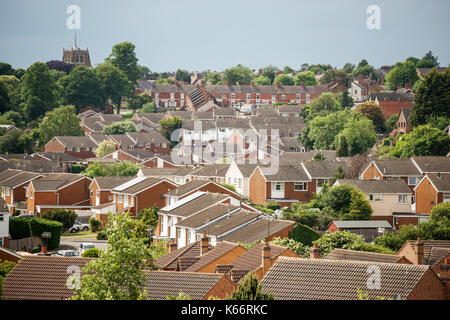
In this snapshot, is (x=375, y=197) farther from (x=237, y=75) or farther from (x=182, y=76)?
(x=182, y=76)

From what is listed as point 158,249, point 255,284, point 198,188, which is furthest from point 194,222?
point 255,284

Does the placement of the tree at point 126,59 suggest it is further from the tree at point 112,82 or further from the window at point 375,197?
the window at point 375,197

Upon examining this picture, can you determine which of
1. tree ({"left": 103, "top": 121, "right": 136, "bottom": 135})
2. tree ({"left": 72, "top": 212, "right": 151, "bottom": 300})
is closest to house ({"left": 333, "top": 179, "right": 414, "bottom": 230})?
tree ({"left": 72, "top": 212, "right": 151, "bottom": 300})

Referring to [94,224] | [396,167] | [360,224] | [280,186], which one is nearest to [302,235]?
[360,224]

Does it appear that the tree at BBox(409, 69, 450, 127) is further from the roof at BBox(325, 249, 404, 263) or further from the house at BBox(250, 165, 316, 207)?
the roof at BBox(325, 249, 404, 263)

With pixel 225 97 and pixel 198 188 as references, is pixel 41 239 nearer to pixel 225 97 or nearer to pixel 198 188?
pixel 198 188
